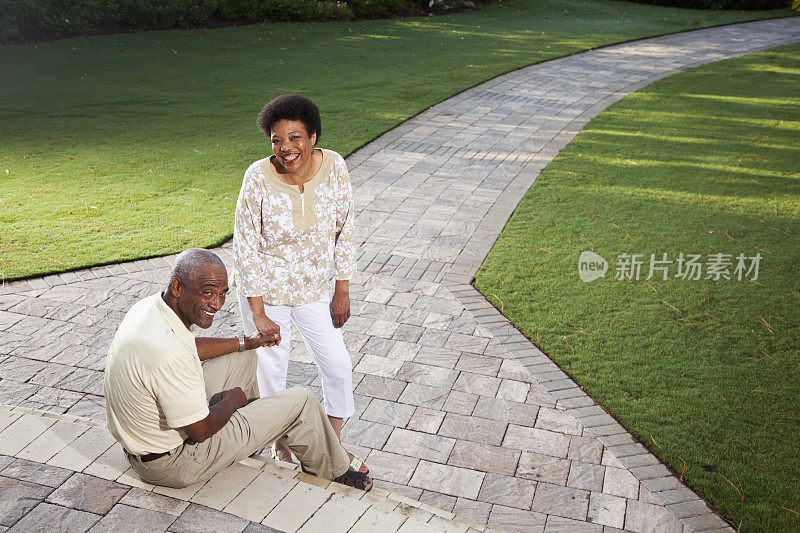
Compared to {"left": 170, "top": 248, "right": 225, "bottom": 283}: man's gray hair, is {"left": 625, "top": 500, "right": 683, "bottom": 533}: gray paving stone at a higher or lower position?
lower

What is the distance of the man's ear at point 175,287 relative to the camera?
10.7 feet

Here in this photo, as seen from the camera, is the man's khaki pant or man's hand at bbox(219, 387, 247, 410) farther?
man's hand at bbox(219, 387, 247, 410)

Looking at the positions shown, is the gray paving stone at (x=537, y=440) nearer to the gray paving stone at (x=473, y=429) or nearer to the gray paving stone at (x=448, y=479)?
the gray paving stone at (x=473, y=429)

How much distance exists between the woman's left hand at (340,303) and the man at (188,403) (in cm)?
40

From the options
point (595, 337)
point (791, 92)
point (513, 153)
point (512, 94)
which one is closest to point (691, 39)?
point (791, 92)

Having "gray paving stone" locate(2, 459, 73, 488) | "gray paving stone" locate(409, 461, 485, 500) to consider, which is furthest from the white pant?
"gray paving stone" locate(2, 459, 73, 488)

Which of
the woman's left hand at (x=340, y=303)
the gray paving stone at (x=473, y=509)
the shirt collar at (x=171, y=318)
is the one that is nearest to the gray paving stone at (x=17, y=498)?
the shirt collar at (x=171, y=318)

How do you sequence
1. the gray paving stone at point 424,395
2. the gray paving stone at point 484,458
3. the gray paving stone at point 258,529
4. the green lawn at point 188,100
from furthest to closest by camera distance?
the green lawn at point 188,100, the gray paving stone at point 424,395, the gray paving stone at point 484,458, the gray paving stone at point 258,529

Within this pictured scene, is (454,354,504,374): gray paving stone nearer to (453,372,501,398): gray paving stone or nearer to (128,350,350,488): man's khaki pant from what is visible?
(453,372,501,398): gray paving stone

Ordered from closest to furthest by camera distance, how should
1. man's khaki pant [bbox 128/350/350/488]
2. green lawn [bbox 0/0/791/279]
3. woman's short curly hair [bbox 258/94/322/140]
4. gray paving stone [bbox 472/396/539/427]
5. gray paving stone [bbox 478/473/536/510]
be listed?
man's khaki pant [bbox 128/350/350/488] < woman's short curly hair [bbox 258/94/322/140] < gray paving stone [bbox 478/473/536/510] < gray paving stone [bbox 472/396/539/427] < green lawn [bbox 0/0/791/279]

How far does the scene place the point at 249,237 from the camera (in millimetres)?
3736

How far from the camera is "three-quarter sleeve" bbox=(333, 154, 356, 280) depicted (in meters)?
3.86

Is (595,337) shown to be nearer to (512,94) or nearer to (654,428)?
(654,428)

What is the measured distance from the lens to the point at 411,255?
7246mm
